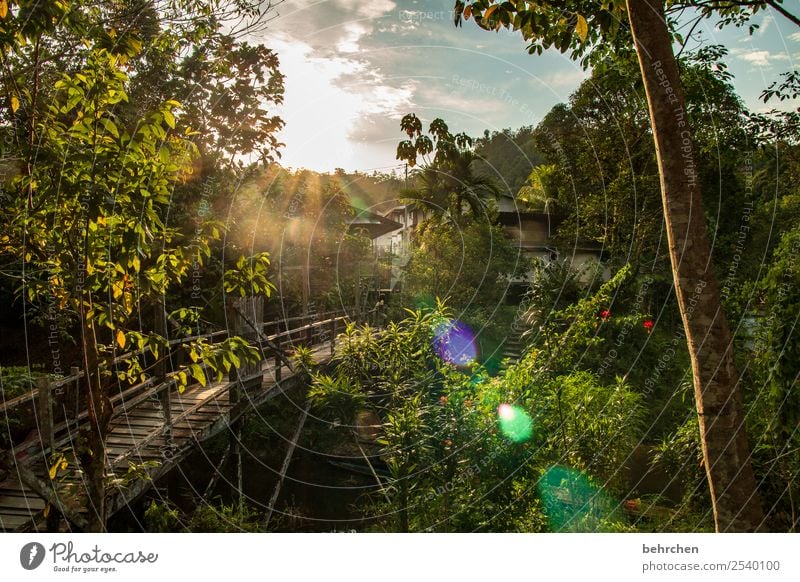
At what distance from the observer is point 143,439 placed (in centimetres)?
425

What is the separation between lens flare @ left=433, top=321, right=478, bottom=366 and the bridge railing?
0.82 m

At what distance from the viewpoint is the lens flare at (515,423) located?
3.09 metres

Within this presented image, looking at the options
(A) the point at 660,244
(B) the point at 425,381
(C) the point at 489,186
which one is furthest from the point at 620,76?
(A) the point at 660,244

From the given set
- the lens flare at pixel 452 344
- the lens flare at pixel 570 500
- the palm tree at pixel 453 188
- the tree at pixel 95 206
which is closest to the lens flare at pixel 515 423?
the lens flare at pixel 570 500

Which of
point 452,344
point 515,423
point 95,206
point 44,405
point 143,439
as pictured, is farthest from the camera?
point 143,439

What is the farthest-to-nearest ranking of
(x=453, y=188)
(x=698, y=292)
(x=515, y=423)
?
(x=453, y=188)
(x=515, y=423)
(x=698, y=292)

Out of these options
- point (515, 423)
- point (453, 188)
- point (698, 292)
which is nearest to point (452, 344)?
point (515, 423)

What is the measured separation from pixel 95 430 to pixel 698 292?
2.81 m

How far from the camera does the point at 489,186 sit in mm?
5711

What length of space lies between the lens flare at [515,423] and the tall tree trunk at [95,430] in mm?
2183

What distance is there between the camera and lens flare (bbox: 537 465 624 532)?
10.3 feet

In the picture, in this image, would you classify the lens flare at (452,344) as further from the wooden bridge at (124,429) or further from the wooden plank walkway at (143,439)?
the wooden plank walkway at (143,439)
